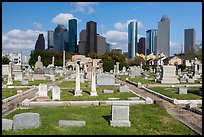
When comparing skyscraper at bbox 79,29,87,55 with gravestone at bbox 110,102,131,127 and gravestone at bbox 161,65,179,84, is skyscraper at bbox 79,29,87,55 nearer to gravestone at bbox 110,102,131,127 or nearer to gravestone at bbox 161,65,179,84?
gravestone at bbox 161,65,179,84

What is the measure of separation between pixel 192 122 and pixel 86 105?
21.3 feet

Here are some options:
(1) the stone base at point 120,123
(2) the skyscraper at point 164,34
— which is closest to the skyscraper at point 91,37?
(2) the skyscraper at point 164,34

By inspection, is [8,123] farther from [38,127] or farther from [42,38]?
[42,38]

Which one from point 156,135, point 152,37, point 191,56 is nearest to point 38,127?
point 156,135

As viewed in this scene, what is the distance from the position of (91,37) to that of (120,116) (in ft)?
449

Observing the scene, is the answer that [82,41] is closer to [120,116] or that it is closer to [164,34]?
[164,34]

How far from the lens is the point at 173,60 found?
129 m

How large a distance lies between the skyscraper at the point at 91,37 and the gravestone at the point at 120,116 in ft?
421

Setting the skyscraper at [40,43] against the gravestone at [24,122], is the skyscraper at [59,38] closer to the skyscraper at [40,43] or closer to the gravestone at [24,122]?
the skyscraper at [40,43]

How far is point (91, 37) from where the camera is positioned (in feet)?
477

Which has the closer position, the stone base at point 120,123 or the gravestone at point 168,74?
the stone base at point 120,123

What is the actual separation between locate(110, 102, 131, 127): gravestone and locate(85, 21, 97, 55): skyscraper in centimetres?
12843

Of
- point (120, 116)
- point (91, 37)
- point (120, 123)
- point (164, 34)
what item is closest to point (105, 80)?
Answer: point (120, 116)

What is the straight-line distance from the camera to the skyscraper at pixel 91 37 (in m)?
138
